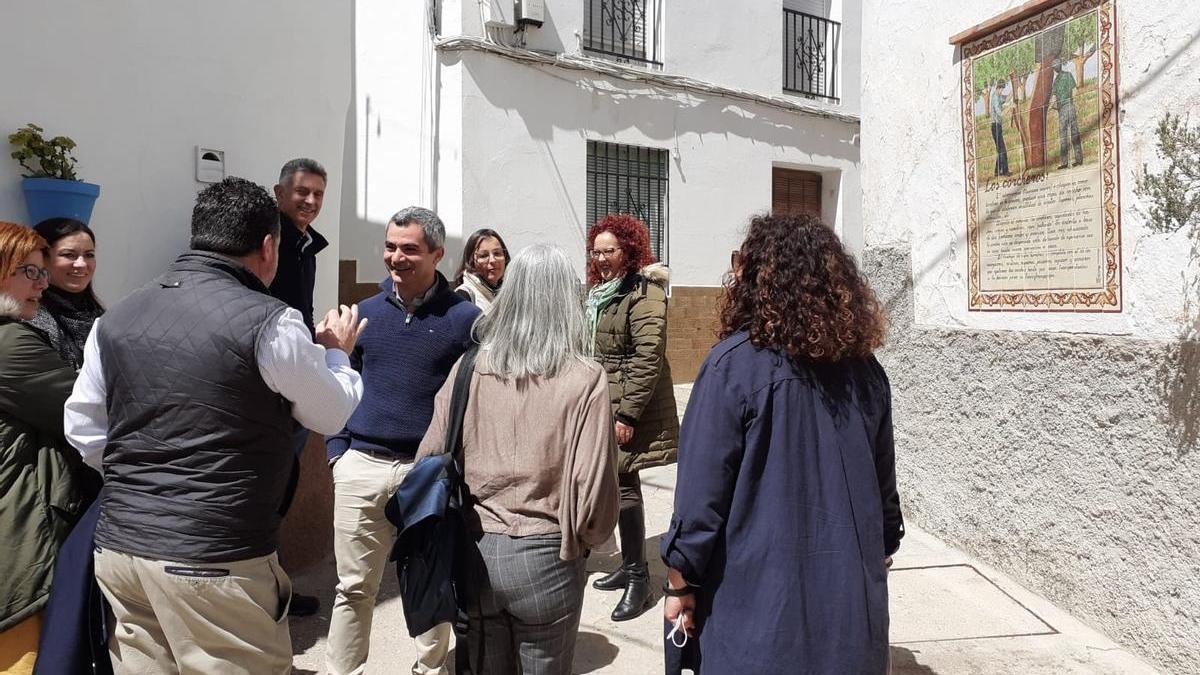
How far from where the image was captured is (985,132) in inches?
174

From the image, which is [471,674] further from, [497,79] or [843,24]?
[843,24]

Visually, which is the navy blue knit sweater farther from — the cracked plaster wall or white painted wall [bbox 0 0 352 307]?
the cracked plaster wall

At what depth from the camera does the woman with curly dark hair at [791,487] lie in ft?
7.06

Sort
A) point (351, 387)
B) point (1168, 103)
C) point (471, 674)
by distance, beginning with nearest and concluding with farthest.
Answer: point (351, 387) → point (471, 674) → point (1168, 103)

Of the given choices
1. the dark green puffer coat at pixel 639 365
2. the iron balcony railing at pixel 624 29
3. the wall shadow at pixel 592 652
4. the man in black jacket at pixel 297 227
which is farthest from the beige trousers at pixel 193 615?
the iron balcony railing at pixel 624 29

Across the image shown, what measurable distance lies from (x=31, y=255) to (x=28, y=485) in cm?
70

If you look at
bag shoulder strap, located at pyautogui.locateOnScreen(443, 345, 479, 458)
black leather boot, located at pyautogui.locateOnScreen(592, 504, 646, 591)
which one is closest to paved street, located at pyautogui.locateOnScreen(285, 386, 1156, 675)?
black leather boot, located at pyautogui.locateOnScreen(592, 504, 646, 591)

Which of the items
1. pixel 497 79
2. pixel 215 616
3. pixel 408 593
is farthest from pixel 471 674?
pixel 497 79

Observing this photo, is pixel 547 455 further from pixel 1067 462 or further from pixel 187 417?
pixel 1067 462

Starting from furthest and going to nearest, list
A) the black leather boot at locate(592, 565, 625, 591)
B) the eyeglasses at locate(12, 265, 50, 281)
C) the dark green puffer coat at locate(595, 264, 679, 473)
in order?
the black leather boot at locate(592, 565, 625, 591)
the dark green puffer coat at locate(595, 264, 679, 473)
the eyeglasses at locate(12, 265, 50, 281)

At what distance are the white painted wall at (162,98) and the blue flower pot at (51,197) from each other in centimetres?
6

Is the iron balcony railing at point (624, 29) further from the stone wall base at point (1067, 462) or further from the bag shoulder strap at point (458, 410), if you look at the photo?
the bag shoulder strap at point (458, 410)

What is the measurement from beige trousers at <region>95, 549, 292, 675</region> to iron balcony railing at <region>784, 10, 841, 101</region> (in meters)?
10.1

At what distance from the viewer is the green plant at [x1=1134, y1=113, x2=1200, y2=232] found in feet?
10.8
